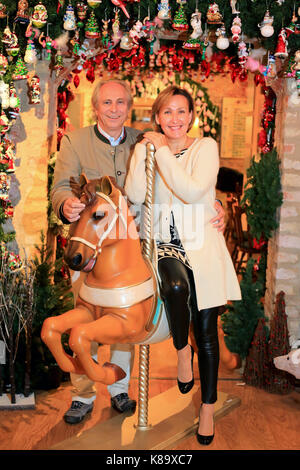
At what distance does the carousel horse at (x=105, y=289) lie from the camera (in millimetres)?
2852

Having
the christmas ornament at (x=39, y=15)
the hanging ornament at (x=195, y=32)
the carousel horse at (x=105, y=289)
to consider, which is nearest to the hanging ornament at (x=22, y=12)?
the christmas ornament at (x=39, y=15)

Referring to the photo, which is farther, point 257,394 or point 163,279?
point 257,394

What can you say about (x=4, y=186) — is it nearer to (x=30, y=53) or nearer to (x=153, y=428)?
(x=30, y=53)

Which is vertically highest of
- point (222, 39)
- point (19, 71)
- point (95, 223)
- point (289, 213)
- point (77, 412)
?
point (222, 39)

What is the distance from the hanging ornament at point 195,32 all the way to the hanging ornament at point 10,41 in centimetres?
121

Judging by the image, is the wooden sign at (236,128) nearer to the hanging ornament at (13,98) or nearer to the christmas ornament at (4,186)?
the hanging ornament at (13,98)

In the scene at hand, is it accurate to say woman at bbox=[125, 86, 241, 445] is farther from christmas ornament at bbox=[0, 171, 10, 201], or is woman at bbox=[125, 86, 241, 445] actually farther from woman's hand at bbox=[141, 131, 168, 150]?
christmas ornament at bbox=[0, 171, 10, 201]

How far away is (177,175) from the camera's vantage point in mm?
2945

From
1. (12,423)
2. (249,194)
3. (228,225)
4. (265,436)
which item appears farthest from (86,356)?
(228,225)

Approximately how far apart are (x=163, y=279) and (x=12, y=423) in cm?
155

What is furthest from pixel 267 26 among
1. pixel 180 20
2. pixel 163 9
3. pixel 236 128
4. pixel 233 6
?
pixel 236 128

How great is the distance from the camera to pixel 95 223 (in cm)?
288

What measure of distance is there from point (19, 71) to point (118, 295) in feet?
6.51

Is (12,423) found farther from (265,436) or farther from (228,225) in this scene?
(228,225)
